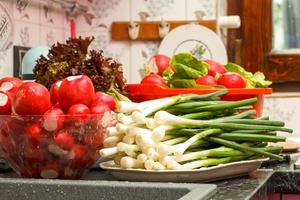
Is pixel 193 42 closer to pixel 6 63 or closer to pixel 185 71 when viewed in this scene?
pixel 6 63

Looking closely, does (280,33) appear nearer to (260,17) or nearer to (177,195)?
(260,17)

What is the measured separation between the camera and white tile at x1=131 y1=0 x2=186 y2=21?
258 cm

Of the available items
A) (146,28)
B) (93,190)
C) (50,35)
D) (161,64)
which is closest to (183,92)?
(161,64)

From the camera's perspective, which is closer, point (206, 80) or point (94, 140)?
point (94, 140)

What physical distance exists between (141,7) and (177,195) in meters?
1.77

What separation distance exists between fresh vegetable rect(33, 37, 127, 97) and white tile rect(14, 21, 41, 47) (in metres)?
0.75

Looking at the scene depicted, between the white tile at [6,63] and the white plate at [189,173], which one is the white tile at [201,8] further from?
the white plate at [189,173]

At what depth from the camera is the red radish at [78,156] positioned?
3.40ft

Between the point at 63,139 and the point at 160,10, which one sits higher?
the point at 160,10

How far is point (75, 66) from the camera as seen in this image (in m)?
1.20

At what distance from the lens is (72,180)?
1.02 m

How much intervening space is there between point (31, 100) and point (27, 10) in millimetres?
1086

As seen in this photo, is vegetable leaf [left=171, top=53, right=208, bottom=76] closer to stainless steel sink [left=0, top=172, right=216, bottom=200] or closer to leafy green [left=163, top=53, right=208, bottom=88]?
leafy green [left=163, top=53, right=208, bottom=88]

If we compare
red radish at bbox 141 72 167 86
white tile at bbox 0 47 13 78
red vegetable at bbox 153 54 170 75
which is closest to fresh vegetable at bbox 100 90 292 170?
red radish at bbox 141 72 167 86
